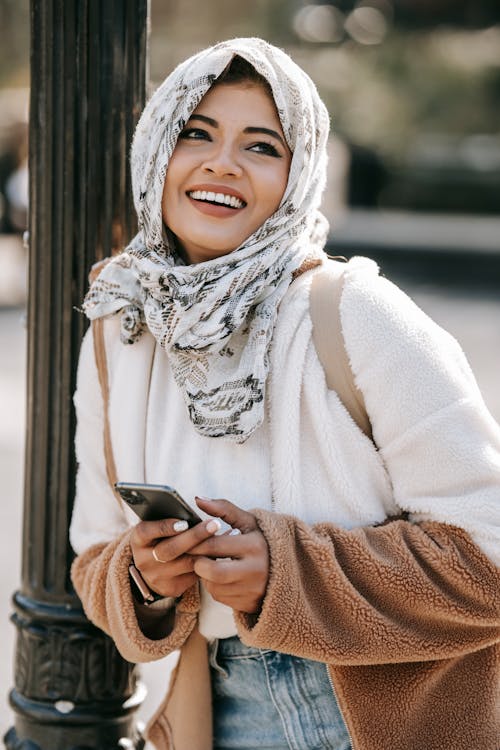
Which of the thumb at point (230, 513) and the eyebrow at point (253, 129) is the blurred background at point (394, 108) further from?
the thumb at point (230, 513)

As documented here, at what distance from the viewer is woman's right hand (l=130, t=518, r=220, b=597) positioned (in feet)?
6.65

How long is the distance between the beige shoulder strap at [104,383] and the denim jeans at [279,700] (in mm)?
386

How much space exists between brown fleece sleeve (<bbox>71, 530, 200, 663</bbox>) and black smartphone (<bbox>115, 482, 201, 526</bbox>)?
9.0 inches

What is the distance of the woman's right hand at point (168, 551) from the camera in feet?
6.65

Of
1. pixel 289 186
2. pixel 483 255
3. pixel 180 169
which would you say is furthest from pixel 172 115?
pixel 483 255

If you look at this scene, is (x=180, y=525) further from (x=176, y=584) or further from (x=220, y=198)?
(x=220, y=198)

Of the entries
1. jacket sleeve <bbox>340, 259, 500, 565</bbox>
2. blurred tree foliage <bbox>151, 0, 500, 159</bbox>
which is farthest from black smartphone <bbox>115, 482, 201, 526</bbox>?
blurred tree foliage <bbox>151, 0, 500, 159</bbox>

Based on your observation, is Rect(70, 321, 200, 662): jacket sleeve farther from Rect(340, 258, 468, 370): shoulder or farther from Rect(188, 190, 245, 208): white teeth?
Rect(340, 258, 468, 370): shoulder

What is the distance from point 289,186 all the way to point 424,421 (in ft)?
1.67

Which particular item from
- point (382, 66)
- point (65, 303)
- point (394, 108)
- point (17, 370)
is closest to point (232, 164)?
point (65, 303)

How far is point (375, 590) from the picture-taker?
2.12 meters

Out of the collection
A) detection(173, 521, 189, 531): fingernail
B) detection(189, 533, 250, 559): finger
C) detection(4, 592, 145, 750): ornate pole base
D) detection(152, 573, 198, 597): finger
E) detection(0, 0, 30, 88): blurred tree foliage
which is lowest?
detection(4, 592, 145, 750): ornate pole base

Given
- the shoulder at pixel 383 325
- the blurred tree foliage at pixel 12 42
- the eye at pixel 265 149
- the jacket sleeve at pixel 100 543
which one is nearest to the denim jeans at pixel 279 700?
the jacket sleeve at pixel 100 543

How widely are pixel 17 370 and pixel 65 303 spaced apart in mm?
7985
